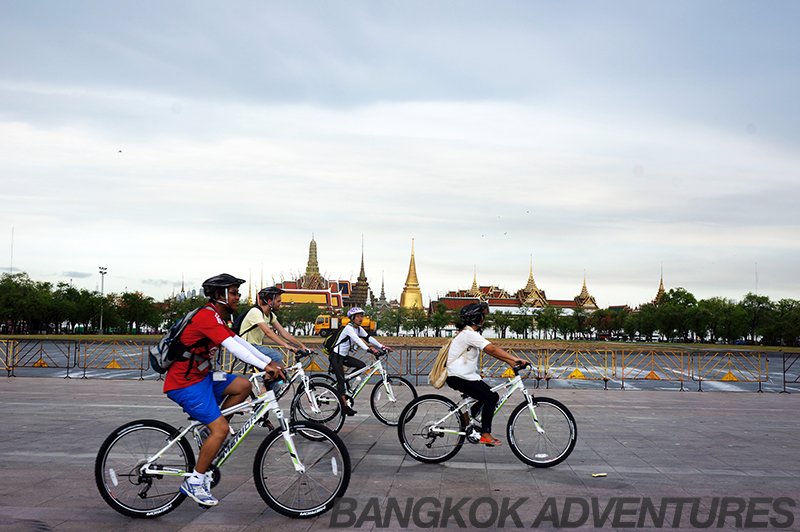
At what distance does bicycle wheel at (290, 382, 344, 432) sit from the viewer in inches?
349

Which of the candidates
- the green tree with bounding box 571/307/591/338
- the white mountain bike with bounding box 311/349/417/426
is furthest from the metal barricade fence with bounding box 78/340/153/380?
the green tree with bounding box 571/307/591/338

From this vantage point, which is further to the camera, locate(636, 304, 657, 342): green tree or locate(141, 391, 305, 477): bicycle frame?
locate(636, 304, 657, 342): green tree

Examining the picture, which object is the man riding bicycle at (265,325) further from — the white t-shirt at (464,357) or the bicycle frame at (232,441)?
the bicycle frame at (232,441)

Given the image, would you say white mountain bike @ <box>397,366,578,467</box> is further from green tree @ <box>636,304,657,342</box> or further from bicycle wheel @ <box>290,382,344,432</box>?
green tree @ <box>636,304,657,342</box>

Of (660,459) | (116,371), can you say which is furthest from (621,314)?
(660,459)

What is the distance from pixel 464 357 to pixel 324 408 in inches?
111

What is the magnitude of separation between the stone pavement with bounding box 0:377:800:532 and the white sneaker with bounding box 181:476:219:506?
187 mm

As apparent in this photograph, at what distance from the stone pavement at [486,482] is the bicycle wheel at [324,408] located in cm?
39

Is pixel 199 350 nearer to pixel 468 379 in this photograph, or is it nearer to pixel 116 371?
pixel 468 379

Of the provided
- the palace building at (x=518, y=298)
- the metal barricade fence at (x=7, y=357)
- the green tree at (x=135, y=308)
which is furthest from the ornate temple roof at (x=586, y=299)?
the metal barricade fence at (x=7, y=357)

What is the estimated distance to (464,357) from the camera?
6.95 metres

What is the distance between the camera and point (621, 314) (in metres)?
124

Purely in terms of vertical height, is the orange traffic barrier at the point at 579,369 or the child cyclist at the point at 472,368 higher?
the child cyclist at the point at 472,368

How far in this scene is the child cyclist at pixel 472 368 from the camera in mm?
6867
